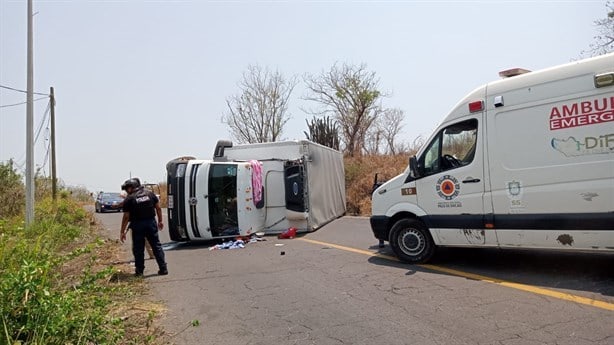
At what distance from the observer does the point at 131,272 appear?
803cm

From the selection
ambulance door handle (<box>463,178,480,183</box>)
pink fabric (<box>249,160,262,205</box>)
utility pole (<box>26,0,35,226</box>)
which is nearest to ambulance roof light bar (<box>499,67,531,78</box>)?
ambulance door handle (<box>463,178,480,183</box>)

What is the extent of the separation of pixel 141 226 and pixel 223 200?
12.0ft

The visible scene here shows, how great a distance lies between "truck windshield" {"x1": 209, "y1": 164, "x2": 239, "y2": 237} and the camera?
11.2 metres

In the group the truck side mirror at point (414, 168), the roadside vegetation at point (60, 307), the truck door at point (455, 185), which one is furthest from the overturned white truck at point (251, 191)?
the truck door at point (455, 185)

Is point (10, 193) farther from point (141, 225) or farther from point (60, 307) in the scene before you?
point (60, 307)

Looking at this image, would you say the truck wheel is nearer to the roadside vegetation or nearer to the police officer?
the roadside vegetation

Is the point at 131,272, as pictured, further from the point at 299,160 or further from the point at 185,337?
the point at 299,160

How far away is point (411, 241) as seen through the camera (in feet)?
24.1

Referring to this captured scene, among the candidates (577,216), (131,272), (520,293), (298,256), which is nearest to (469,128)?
(577,216)

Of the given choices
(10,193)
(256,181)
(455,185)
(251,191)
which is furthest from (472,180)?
(10,193)

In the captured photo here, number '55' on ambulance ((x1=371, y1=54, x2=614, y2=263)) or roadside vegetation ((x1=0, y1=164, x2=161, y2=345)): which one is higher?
number '55' on ambulance ((x1=371, y1=54, x2=614, y2=263))

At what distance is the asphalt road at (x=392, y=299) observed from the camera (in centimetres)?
433

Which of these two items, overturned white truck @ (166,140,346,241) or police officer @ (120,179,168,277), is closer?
police officer @ (120,179,168,277)

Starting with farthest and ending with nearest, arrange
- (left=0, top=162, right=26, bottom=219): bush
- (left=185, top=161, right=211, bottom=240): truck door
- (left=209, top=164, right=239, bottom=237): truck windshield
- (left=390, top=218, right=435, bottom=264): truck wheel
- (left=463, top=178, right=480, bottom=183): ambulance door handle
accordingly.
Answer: (left=0, top=162, right=26, bottom=219): bush, (left=209, top=164, right=239, bottom=237): truck windshield, (left=185, top=161, right=211, bottom=240): truck door, (left=390, top=218, right=435, bottom=264): truck wheel, (left=463, top=178, right=480, bottom=183): ambulance door handle
